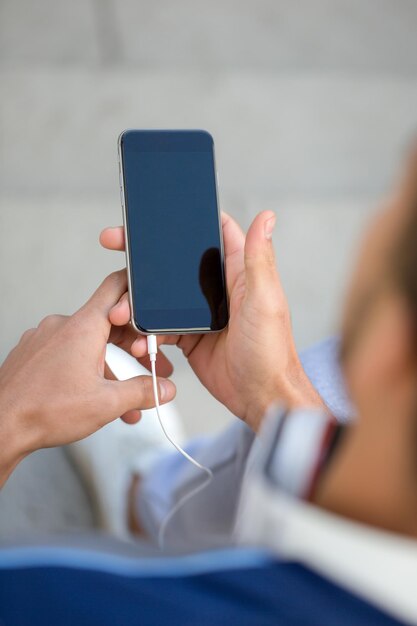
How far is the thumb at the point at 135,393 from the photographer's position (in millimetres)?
868

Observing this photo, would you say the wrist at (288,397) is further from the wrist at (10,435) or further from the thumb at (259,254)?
the wrist at (10,435)

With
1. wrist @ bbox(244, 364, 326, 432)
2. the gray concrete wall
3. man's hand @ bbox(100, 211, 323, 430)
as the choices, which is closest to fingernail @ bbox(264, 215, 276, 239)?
man's hand @ bbox(100, 211, 323, 430)

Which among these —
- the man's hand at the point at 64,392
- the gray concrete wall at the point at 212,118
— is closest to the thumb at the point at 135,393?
the man's hand at the point at 64,392

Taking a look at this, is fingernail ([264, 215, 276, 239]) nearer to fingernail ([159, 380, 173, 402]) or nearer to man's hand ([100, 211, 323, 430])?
man's hand ([100, 211, 323, 430])

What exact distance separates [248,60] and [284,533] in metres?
1.50

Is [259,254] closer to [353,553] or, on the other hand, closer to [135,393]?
[135,393]

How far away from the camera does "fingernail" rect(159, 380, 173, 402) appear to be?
2.98 ft

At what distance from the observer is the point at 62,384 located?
0.86 metres

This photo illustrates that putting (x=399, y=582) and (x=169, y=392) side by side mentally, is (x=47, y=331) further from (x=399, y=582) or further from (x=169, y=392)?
(x=399, y=582)

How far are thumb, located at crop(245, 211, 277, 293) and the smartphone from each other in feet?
0.25

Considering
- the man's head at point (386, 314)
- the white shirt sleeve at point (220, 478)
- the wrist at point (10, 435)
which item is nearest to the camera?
the man's head at point (386, 314)

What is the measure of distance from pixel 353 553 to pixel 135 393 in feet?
1.54

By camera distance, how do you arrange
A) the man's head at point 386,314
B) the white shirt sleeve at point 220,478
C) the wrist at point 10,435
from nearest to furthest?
the man's head at point 386,314
the wrist at point 10,435
the white shirt sleeve at point 220,478

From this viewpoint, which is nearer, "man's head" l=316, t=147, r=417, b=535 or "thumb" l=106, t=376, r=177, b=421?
"man's head" l=316, t=147, r=417, b=535
